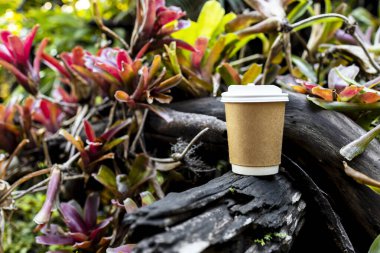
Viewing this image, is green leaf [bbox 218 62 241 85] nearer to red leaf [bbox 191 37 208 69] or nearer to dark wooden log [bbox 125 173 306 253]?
red leaf [bbox 191 37 208 69]

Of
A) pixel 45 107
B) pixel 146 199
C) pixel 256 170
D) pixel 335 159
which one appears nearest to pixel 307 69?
pixel 335 159

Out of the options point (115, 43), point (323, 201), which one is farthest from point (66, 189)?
point (115, 43)

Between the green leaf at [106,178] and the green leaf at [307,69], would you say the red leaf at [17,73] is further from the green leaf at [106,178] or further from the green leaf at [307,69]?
the green leaf at [307,69]

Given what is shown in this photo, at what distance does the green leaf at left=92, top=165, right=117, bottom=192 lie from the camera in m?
0.80

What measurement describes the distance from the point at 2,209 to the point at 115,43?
3.94 ft

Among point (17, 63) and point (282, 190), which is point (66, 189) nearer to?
point (17, 63)

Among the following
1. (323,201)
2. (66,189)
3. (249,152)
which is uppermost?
(249,152)

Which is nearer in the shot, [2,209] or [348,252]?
[348,252]

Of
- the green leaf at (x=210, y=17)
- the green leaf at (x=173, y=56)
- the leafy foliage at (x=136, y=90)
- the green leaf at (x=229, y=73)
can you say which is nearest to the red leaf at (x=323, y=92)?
the leafy foliage at (x=136, y=90)

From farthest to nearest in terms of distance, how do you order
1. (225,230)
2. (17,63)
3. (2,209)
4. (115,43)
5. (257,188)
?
(115,43)
(17,63)
(2,209)
(257,188)
(225,230)

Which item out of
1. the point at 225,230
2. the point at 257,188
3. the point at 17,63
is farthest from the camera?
the point at 17,63

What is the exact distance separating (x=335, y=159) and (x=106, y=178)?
585 mm

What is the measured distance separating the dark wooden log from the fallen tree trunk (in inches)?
4.2

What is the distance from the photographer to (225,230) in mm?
464
